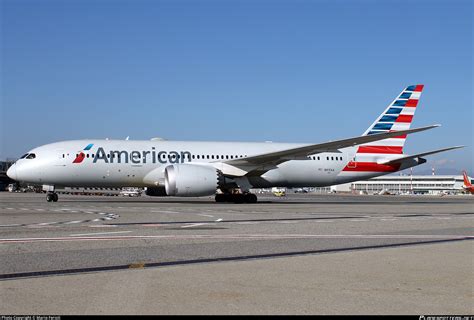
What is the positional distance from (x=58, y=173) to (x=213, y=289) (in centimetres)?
2503

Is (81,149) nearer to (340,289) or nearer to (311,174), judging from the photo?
(311,174)

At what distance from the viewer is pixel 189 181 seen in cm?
2784

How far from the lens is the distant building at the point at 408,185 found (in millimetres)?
141000

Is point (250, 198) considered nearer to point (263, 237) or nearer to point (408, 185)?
point (263, 237)

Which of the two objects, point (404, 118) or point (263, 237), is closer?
point (263, 237)

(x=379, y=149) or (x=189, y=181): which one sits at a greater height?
(x=379, y=149)

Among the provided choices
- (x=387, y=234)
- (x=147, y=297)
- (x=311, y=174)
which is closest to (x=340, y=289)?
(x=147, y=297)

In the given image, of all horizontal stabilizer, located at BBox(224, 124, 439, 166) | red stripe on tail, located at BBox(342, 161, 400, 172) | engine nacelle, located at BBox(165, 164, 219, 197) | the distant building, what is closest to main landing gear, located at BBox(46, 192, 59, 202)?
engine nacelle, located at BBox(165, 164, 219, 197)

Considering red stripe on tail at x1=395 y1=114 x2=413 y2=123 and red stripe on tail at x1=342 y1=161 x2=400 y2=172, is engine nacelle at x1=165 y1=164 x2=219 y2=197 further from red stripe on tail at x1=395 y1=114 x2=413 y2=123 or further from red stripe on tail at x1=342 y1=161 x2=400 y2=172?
red stripe on tail at x1=395 y1=114 x2=413 y2=123

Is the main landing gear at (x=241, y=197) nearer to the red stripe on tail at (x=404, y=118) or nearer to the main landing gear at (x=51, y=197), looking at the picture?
the main landing gear at (x=51, y=197)

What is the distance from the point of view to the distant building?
141 m

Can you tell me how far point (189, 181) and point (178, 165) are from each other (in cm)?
128

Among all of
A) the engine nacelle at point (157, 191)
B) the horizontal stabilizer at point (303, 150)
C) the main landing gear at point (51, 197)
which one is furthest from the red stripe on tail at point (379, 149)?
the main landing gear at point (51, 197)

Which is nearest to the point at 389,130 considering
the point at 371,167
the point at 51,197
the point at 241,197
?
the point at 371,167
